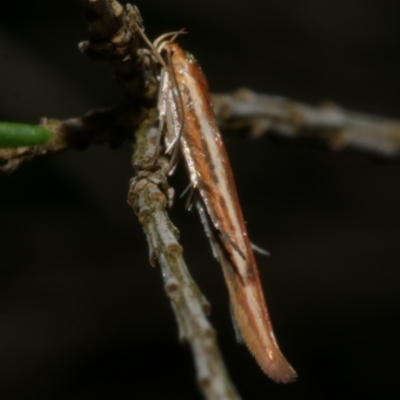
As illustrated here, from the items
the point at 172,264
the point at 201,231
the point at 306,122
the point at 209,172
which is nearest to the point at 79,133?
the point at 209,172

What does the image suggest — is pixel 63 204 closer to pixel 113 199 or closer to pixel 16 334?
pixel 113 199

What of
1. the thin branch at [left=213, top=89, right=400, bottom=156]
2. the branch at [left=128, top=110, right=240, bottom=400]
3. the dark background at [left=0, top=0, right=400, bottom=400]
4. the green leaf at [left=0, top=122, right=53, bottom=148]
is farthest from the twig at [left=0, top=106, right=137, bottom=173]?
the dark background at [left=0, top=0, right=400, bottom=400]

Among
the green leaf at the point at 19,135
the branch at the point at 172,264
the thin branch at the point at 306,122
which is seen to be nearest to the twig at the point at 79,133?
the branch at the point at 172,264

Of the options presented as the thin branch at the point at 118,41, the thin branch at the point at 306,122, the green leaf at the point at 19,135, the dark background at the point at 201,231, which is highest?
the dark background at the point at 201,231

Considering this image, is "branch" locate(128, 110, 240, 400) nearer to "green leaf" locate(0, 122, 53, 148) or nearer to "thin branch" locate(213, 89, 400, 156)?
"green leaf" locate(0, 122, 53, 148)

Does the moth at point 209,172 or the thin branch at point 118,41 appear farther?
the moth at point 209,172

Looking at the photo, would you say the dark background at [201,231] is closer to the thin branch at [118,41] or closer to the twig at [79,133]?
the twig at [79,133]
